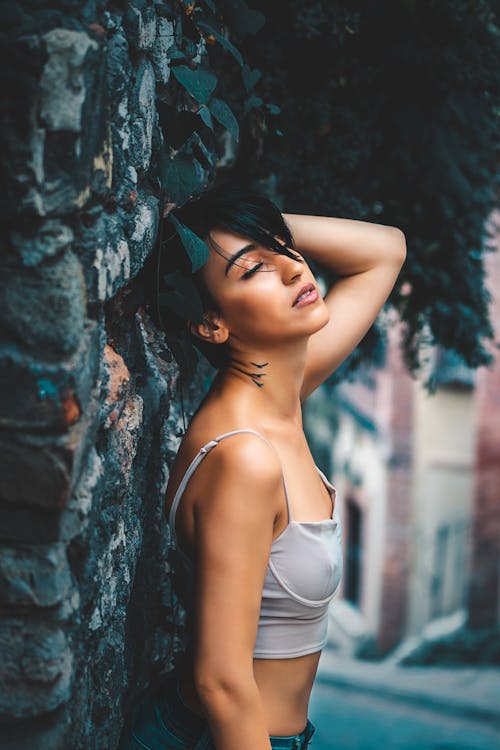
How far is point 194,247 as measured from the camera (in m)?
1.82

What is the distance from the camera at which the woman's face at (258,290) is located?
1.85 m

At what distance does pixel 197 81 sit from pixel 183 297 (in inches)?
17.8

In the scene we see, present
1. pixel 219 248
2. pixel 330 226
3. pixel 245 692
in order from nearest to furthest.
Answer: pixel 245 692 < pixel 219 248 < pixel 330 226

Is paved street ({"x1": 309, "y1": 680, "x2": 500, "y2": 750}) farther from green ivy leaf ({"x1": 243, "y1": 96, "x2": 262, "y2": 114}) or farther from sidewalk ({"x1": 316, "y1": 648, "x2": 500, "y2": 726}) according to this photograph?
green ivy leaf ({"x1": 243, "y1": 96, "x2": 262, "y2": 114})

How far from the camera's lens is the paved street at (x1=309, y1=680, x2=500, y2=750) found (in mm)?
7410

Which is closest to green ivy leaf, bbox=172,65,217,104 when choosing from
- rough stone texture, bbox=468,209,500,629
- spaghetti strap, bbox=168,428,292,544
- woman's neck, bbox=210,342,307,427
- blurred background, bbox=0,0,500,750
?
blurred background, bbox=0,0,500,750

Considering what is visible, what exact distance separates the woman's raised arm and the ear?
1.07 feet

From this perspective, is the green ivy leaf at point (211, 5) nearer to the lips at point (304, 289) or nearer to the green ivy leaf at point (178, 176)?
the green ivy leaf at point (178, 176)

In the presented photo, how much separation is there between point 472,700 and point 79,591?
25.6ft

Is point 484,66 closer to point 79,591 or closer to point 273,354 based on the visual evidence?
point 273,354

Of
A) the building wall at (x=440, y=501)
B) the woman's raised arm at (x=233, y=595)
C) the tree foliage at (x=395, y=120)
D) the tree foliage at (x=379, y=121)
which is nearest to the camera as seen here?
the woman's raised arm at (x=233, y=595)

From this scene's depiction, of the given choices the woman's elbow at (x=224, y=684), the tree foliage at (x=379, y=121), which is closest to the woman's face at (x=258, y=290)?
the tree foliage at (x=379, y=121)

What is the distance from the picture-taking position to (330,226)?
7.44ft

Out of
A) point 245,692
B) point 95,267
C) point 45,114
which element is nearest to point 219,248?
point 95,267
